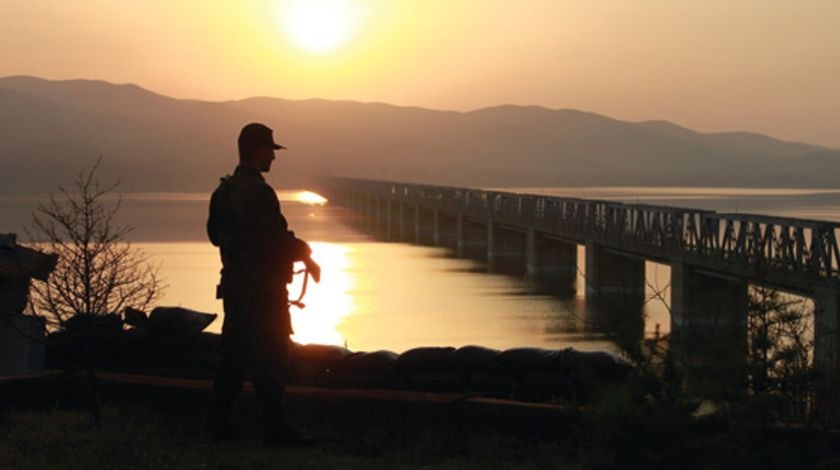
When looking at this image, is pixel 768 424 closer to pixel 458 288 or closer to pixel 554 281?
pixel 458 288

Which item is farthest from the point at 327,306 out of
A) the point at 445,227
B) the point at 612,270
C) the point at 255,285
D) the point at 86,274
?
the point at 445,227

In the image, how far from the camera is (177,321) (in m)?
12.6

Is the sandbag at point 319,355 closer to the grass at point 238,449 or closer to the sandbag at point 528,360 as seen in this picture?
the grass at point 238,449

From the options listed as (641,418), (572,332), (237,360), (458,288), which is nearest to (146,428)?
(237,360)

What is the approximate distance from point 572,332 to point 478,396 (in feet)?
78.2

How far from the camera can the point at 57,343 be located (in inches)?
516

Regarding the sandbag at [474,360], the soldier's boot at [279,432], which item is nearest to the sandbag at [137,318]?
the soldier's boot at [279,432]

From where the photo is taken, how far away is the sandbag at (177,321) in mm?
12617

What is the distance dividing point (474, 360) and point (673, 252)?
24957mm

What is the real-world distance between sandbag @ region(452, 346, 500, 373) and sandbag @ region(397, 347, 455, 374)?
67 mm

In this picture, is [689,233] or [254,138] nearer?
[254,138]

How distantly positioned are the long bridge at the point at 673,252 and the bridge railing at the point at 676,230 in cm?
4

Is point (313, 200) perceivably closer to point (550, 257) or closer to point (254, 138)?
point (550, 257)

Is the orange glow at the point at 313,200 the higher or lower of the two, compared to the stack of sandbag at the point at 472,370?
lower
